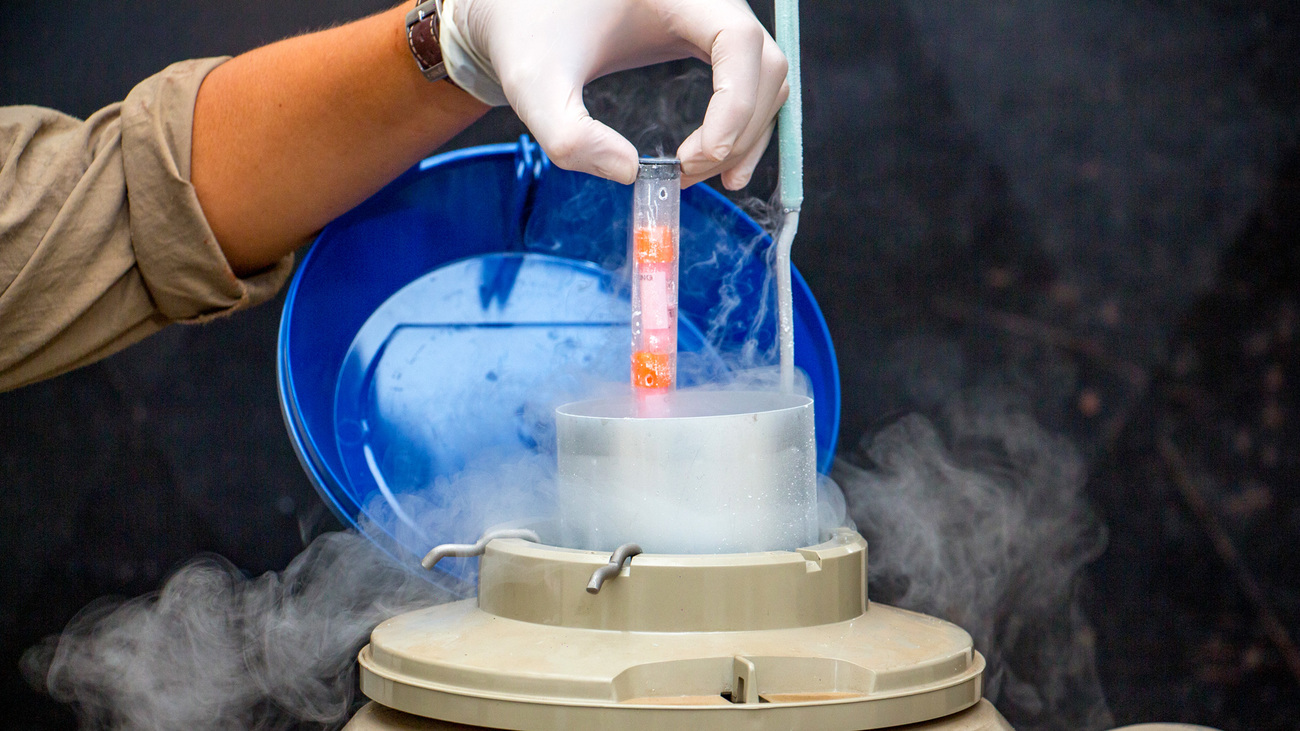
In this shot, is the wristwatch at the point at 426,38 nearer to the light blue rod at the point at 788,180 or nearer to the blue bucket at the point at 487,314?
the blue bucket at the point at 487,314

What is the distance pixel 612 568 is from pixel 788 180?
0.42m

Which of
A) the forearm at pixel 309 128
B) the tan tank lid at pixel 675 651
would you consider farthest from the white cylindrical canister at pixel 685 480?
the forearm at pixel 309 128

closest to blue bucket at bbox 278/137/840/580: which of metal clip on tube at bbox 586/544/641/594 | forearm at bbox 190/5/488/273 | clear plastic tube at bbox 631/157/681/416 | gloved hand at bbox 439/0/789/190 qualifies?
forearm at bbox 190/5/488/273

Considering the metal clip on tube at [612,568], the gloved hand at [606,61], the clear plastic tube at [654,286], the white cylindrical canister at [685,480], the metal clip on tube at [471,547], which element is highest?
the gloved hand at [606,61]

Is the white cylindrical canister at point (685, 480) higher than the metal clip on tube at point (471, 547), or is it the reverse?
the white cylindrical canister at point (685, 480)

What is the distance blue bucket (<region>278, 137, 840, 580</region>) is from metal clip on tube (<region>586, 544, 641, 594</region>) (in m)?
0.47

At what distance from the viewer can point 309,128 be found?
1.22m

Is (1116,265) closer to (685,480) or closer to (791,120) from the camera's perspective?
(791,120)

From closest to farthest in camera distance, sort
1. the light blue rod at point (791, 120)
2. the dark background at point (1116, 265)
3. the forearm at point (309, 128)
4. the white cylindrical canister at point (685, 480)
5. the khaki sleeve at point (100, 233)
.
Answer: the white cylindrical canister at point (685, 480), the light blue rod at point (791, 120), the khaki sleeve at point (100, 233), the forearm at point (309, 128), the dark background at point (1116, 265)

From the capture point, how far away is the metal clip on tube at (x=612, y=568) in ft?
2.56

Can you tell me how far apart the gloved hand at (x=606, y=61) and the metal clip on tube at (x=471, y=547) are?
36 centimetres

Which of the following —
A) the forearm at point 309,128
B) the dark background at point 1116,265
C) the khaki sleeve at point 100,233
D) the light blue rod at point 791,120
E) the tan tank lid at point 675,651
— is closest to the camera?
the tan tank lid at point 675,651

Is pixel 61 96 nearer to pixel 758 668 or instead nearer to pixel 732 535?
pixel 732 535

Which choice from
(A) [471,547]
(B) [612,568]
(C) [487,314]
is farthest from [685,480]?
(C) [487,314]
